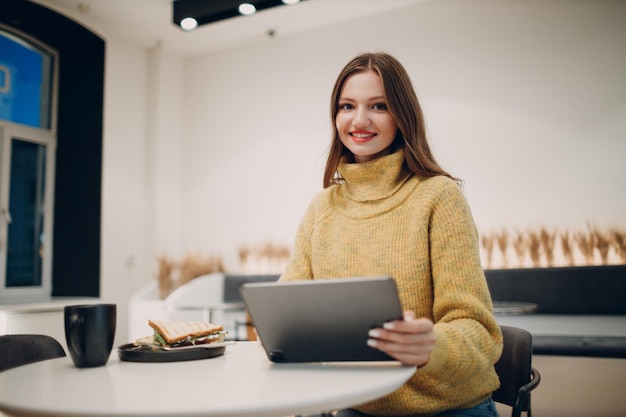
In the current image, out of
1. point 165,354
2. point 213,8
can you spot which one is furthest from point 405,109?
point 213,8

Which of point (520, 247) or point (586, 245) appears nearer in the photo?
point (586, 245)

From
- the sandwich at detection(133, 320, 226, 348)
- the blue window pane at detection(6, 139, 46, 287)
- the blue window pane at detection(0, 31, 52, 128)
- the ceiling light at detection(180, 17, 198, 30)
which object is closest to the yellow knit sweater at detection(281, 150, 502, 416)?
the sandwich at detection(133, 320, 226, 348)

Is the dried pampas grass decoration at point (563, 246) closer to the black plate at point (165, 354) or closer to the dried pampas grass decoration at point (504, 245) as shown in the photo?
the dried pampas grass decoration at point (504, 245)

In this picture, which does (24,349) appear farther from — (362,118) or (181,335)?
(362,118)

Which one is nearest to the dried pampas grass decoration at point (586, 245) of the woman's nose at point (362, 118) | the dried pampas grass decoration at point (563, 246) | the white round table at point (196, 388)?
the dried pampas grass decoration at point (563, 246)

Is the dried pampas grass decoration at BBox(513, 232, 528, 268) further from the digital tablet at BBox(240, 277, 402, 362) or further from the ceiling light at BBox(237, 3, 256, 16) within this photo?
the digital tablet at BBox(240, 277, 402, 362)

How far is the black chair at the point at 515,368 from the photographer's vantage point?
133 centimetres

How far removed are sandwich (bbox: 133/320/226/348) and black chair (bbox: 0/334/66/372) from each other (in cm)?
41

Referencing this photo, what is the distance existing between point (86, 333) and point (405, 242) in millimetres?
694

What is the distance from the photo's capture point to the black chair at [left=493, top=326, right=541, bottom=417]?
4.38 ft

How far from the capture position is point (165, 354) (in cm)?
106

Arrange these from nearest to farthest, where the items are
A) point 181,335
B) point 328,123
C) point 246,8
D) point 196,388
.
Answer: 1. point 196,388
2. point 181,335
3. point 246,8
4. point 328,123

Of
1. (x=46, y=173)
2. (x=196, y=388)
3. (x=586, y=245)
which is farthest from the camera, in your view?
(x=46, y=173)

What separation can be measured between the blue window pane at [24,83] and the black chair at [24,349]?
11.9 ft
